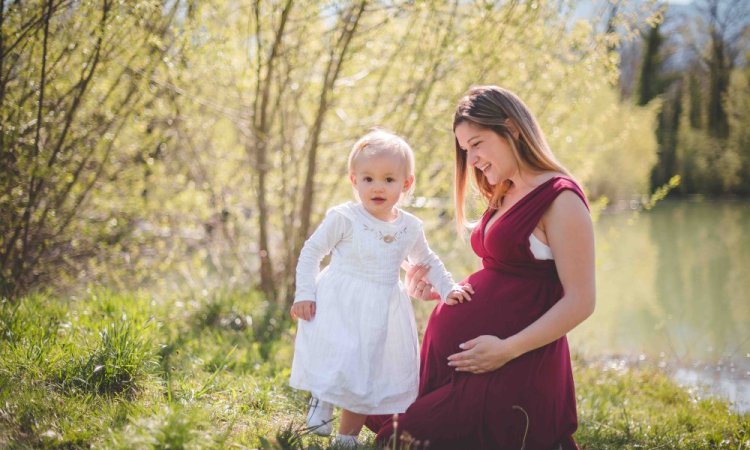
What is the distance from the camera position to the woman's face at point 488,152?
256 cm

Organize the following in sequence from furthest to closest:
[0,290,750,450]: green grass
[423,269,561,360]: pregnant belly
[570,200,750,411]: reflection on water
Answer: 1. [570,200,750,411]: reflection on water
2. [423,269,561,360]: pregnant belly
3. [0,290,750,450]: green grass

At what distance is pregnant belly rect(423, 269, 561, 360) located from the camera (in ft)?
8.16

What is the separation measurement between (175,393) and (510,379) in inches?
53.6

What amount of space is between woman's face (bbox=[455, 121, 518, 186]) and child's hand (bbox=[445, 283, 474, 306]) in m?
0.43

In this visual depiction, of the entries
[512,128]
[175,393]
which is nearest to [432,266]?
[512,128]

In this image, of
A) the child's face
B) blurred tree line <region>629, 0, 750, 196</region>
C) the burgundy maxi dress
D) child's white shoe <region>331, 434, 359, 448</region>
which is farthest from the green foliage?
blurred tree line <region>629, 0, 750, 196</region>

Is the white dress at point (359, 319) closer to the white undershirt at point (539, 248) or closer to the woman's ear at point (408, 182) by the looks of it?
the woman's ear at point (408, 182)

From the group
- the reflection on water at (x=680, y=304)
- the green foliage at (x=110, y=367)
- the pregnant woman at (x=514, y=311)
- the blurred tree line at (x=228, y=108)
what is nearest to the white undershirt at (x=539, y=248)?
the pregnant woman at (x=514, y=311)

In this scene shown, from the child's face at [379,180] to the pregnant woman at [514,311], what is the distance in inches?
11.8

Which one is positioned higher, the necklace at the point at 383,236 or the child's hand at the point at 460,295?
the necklace at the point at 383,236

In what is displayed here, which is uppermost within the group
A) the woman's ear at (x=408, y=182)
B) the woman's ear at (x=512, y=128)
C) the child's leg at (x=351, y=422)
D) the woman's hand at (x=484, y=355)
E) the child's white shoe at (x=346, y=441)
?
the woman's ear at (x=512, y=128)

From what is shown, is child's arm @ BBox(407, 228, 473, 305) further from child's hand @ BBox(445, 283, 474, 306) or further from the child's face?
the child's face

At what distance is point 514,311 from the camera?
2488 millimetres

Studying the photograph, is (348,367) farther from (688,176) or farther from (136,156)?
(688,176)
